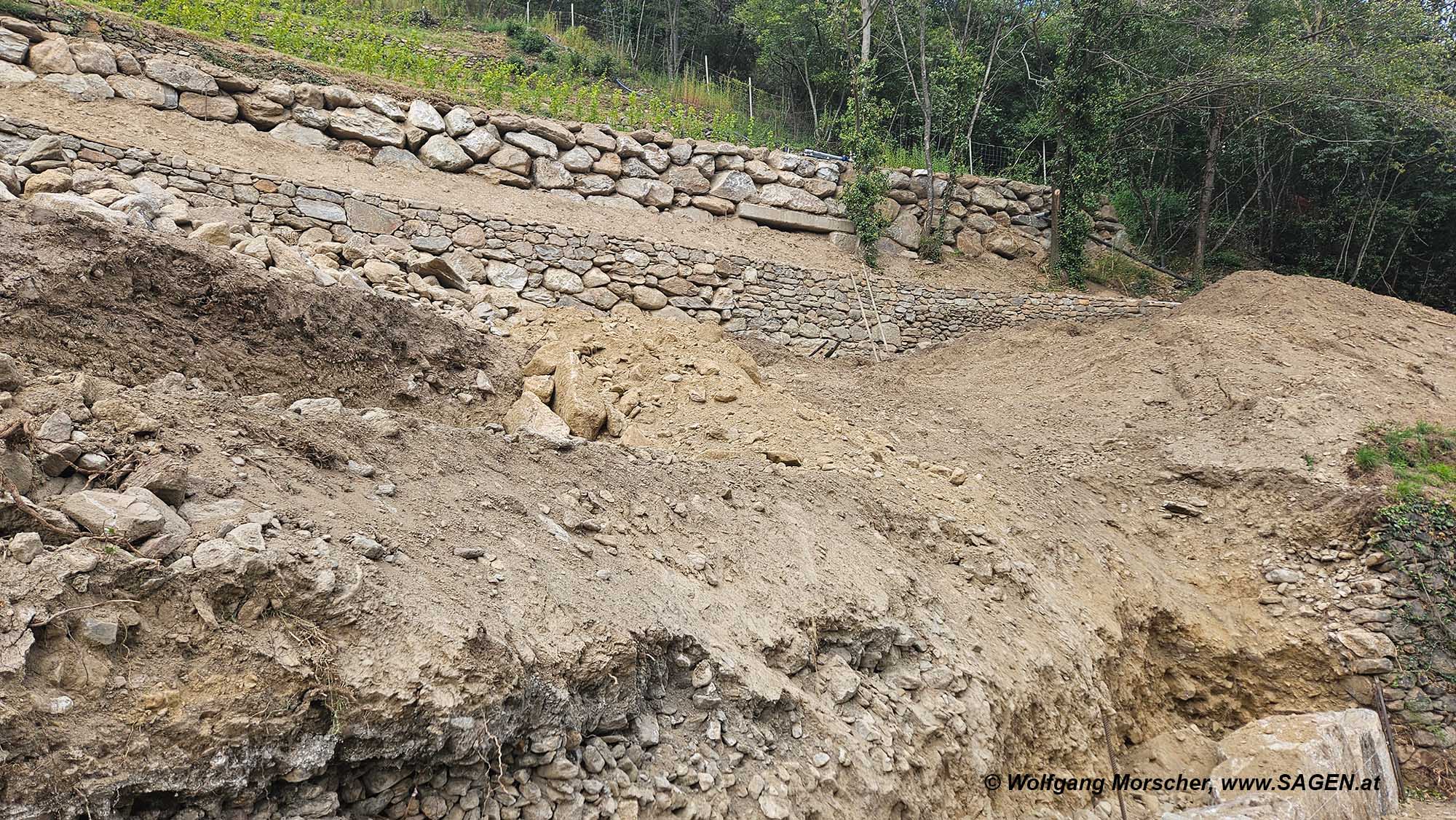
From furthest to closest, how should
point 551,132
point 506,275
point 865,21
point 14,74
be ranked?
point 865,21 < point 551,132 < point 506,275 < point 14,74

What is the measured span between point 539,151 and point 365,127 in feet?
6.64

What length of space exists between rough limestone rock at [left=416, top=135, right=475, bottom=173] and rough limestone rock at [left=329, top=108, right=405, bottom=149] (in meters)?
0.30

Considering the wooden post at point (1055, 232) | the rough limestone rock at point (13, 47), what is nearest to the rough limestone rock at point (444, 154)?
the rough limestone rock at point (13, 47)

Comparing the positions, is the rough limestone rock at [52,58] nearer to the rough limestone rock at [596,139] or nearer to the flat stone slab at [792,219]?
the rough limestone rock at [596,139]

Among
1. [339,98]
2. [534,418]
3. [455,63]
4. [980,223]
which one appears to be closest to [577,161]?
[455,63]

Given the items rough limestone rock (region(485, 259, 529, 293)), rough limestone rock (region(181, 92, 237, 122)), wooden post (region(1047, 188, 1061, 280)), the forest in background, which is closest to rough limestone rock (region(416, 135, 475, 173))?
the forest in background

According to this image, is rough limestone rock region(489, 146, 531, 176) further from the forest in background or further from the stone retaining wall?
the stone retaining wall

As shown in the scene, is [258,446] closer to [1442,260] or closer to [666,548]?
[666,548]

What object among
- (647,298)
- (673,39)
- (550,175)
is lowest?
(647,298)

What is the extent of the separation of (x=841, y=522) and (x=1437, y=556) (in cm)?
460

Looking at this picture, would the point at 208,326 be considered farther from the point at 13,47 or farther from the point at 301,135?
the point at 13,47

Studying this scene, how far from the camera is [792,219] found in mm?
11875

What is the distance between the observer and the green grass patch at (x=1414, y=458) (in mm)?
6602

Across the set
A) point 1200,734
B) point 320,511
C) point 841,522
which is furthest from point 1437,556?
point 320,511
